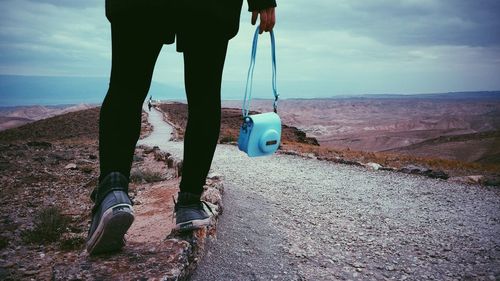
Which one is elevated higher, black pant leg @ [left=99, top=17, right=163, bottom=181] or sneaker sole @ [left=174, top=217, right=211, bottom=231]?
black pant leg @ [left=99, top=17, right=163, bottom=181]

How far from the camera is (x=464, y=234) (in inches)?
117

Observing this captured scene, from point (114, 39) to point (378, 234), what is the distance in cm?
254

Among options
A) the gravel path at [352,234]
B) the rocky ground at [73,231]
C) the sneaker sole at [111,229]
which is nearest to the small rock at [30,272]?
the rocky ground at [73,231]

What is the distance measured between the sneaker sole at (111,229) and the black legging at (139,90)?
19 centimetres

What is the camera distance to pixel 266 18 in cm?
172

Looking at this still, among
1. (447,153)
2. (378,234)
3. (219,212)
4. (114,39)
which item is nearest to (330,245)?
(378,234)

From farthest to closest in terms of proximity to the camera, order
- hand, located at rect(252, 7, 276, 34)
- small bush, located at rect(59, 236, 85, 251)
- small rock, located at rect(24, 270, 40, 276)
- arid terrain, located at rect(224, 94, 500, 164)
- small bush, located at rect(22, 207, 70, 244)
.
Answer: arid terrain, located at rect(224, 94, 500, 164) → small bush, located at rect(22, 207, 70, 244) → small bush, located at rect(59, 236, 85, 251) → small rock, located at rect(24, 270, 40, 276) → hand, located at rect(252, 7, 276, 34)

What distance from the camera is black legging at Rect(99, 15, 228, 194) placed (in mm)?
1477

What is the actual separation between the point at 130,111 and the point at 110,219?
0.48 meters

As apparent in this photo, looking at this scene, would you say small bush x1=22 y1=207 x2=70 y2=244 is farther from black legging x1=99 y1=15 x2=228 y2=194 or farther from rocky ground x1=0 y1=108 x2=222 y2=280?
black legging x1=99 y1=15 x2=228 y2=194

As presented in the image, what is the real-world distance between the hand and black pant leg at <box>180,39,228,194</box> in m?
0.23

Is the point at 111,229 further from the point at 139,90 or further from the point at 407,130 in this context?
the point at 407,130

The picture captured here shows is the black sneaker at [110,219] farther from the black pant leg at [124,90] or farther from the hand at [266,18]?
the hand at [266,18]

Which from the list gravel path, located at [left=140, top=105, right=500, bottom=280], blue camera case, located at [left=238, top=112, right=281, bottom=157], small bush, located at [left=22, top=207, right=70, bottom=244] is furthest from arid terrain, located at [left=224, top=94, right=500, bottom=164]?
blue camera case, located at [left=238, top=112, right=281, bottom=157]
